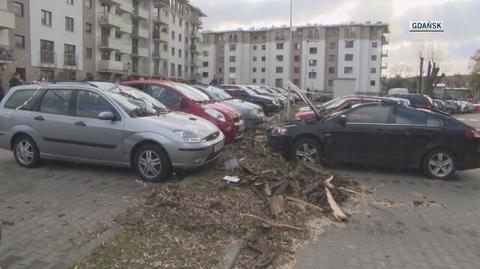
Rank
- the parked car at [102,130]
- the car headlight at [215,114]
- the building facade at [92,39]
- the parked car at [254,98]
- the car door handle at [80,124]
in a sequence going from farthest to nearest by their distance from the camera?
the building facade at [92,39], the parked car at [254,98], the car headlight at [215,114], the car door handle at [80,124], the parked car at [102,130]

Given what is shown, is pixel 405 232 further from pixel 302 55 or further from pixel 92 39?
pixel 302 55

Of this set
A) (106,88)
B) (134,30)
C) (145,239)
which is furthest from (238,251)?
(134,30)

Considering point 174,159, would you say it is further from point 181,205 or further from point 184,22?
point 184,22

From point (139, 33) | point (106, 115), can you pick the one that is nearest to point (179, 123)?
point (106, 115)

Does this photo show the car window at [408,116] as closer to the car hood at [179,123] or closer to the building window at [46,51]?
the car hood at [179,123]

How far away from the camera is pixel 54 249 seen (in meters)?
4.24

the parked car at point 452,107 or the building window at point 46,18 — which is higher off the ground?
the building window at point 46,18

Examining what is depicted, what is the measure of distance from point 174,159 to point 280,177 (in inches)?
68.0

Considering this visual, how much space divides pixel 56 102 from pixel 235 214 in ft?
14.0

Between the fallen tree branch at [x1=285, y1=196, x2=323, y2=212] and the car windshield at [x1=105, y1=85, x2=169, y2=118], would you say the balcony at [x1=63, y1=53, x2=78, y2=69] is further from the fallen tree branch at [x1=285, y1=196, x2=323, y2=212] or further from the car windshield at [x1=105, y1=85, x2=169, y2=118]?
the fallen tree branch at [x1=285, y1=196, x2=323, y2=212]

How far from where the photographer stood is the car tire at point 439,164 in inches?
317

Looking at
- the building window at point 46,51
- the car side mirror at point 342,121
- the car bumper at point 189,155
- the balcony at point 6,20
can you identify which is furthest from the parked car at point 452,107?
the car bumper at point 189,155

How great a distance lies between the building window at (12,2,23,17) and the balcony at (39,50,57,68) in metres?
3.43

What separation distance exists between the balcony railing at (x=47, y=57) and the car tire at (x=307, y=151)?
33453mm
